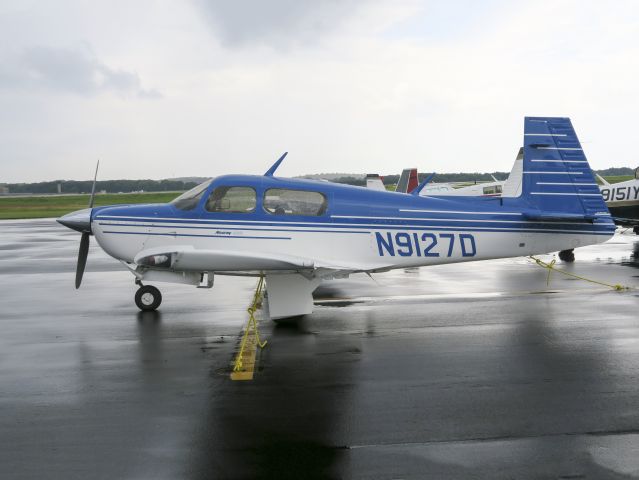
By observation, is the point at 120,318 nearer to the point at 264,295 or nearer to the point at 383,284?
the point at 264,295

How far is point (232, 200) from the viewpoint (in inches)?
355

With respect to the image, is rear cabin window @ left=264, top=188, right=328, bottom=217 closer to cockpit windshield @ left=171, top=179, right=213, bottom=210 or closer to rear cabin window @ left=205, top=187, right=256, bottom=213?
rear cabin window @ left=205, top=187, right=256, bottom=213

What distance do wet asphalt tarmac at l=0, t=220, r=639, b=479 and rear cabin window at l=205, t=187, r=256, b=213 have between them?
5.50ft

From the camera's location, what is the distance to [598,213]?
30.5 feet

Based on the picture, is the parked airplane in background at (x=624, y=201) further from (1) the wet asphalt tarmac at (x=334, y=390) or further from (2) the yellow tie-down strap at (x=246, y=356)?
(2) the yellow tie-down strap at (x=246, y=356)

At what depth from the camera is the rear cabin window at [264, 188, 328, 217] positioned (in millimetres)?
8953

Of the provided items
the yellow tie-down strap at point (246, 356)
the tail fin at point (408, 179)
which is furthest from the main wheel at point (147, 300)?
the tail fin at point (408, 179)

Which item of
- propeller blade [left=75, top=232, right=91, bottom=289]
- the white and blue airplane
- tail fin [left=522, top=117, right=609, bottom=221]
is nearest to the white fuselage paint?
the white and blue airplane

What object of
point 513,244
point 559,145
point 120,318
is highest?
point 559,145

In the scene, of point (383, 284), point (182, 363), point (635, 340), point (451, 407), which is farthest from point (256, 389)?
point (383, 284)

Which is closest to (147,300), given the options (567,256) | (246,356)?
(246,356)

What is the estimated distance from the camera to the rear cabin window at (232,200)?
29.4ft

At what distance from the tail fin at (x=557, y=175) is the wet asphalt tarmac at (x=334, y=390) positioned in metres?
1.58

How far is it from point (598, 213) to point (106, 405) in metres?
7.49
